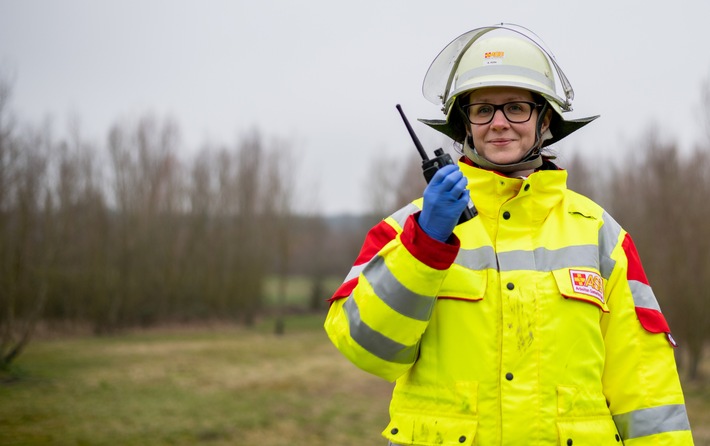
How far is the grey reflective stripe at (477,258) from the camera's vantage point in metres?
2.06

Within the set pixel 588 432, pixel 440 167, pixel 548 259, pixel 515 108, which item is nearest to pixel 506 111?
pixel 515 108

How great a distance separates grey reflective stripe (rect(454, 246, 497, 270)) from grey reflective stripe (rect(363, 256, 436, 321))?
209 mm

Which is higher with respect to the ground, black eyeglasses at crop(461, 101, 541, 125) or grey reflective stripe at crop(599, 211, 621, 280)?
black eyeglasses at crop(461, 101, 541, 125)

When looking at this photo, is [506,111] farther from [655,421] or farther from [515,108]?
[655,421]

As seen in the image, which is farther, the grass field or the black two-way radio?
the grass field

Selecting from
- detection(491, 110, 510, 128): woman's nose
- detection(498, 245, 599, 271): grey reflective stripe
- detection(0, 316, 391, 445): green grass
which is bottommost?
detection(0, 316, 391, 445): green grass

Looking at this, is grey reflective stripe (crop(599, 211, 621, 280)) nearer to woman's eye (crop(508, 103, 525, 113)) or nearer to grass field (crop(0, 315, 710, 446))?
woman's eye (crop(508, 103, 525, 113))

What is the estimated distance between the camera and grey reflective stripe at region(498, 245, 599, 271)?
2.07 metres

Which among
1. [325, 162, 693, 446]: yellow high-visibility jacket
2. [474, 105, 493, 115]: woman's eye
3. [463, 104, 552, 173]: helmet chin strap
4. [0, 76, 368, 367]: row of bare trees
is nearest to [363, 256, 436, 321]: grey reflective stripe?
[325, 162, 693, 446]: yellow high-visibility jacket

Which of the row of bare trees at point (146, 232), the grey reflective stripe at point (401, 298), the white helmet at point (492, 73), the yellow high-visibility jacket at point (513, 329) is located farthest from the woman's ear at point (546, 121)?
the row of bare trees at point (146, 232)

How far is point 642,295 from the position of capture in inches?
84.1

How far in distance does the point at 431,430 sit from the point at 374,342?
32 cm

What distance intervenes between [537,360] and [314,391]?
10.7 m

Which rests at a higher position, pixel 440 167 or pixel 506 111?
pixel 506 111
